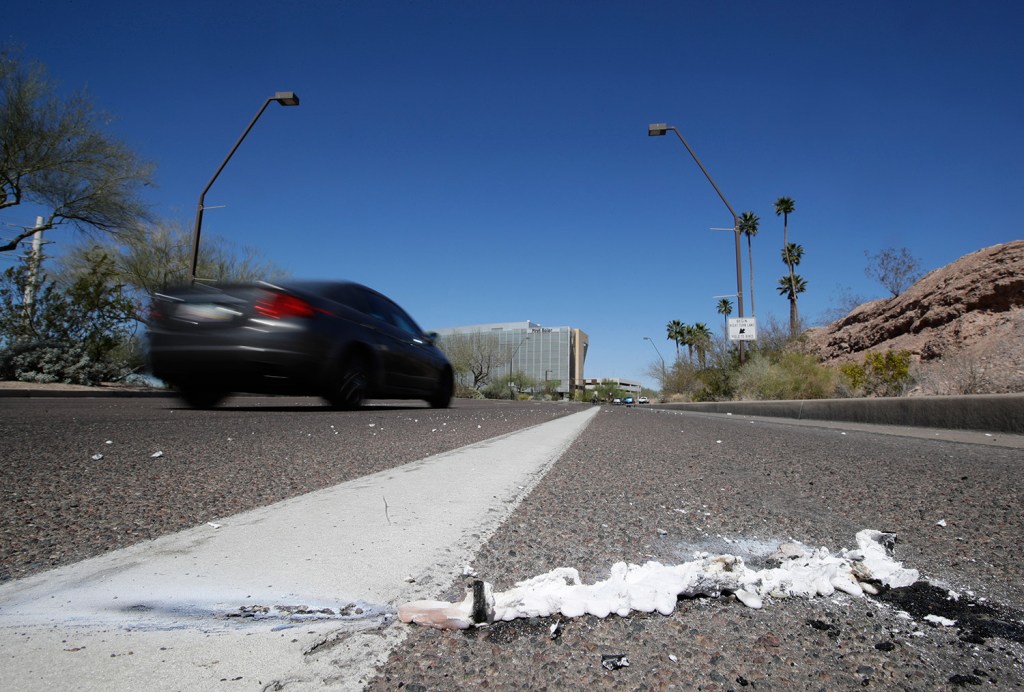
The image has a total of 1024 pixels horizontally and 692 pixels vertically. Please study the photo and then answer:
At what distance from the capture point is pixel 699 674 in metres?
0.89

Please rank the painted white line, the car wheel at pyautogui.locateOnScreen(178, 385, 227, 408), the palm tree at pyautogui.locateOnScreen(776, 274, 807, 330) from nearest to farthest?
1. the painted white line
2. the car wheel at pyautogui.locateOnScreen(178, 385, 227, 408)
3. the palm tree at pyautogui.locateOnScreen(776, 274, 807, 330)

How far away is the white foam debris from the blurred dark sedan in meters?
5.89

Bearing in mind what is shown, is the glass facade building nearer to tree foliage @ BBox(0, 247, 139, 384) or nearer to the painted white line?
tree foliage @ BBox(0, 247, 139, 384)

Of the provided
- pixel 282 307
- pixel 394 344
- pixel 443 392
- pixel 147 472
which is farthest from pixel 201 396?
pixel 147 472

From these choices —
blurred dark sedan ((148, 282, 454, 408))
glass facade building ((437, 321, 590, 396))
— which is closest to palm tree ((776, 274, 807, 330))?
glass facade building ((437, 321, 590, 396))

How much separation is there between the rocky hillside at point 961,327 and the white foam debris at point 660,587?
8741 millimetres

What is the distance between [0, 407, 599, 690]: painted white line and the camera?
86 cm

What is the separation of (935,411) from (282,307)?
730cm

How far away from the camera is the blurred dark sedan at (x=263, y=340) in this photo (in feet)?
20.9

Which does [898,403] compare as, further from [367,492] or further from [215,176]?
[215,176]

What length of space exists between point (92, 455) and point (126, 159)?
24.9 m

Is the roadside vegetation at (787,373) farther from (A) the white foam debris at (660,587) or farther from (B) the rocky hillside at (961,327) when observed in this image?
(A) the white foam debris at (660,587)

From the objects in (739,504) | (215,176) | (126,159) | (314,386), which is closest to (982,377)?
(739,504)

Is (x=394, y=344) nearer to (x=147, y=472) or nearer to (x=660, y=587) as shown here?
(x=147, y=472)
